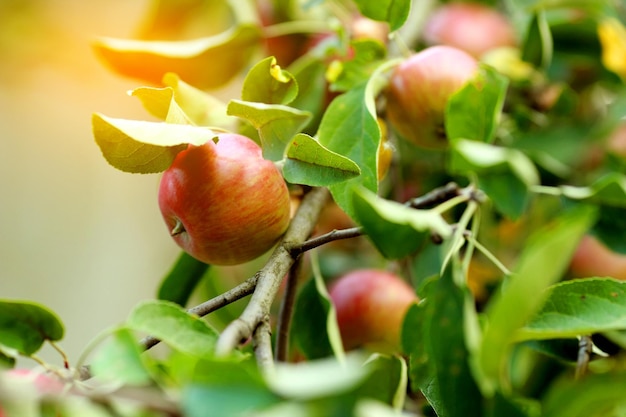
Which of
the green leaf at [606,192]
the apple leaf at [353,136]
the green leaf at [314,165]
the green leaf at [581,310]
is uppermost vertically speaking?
the green leaf at [314,165]

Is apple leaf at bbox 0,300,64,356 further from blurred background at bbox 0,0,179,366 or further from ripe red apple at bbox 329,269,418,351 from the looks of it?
blurred background at bbox 0,0,179,366

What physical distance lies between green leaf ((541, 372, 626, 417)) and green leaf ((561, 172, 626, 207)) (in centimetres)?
24

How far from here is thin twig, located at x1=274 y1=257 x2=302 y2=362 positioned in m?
0.52

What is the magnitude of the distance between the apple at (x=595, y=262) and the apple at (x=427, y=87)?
27 centimetres

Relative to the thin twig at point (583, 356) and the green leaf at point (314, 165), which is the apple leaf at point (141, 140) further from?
the thin twig at point (583, 356)

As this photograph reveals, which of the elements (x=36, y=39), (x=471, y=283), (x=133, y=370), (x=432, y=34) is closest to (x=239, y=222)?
(x=133, y=370)

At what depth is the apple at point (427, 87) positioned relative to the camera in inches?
22.1

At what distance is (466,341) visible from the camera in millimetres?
348

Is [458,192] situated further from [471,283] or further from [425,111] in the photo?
[471,283]

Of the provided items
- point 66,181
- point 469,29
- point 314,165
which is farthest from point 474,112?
point 66,181

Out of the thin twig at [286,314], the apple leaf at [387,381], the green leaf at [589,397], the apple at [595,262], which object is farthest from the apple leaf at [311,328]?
the apple at [595,262]

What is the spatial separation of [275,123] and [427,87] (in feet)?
0.54

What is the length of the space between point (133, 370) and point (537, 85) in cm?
70

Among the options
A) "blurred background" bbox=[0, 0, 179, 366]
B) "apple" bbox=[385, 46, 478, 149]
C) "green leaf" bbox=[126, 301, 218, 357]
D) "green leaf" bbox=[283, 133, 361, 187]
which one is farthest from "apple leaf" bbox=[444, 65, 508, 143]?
"blurred background" bbox=[0, 0, 179, 366]
